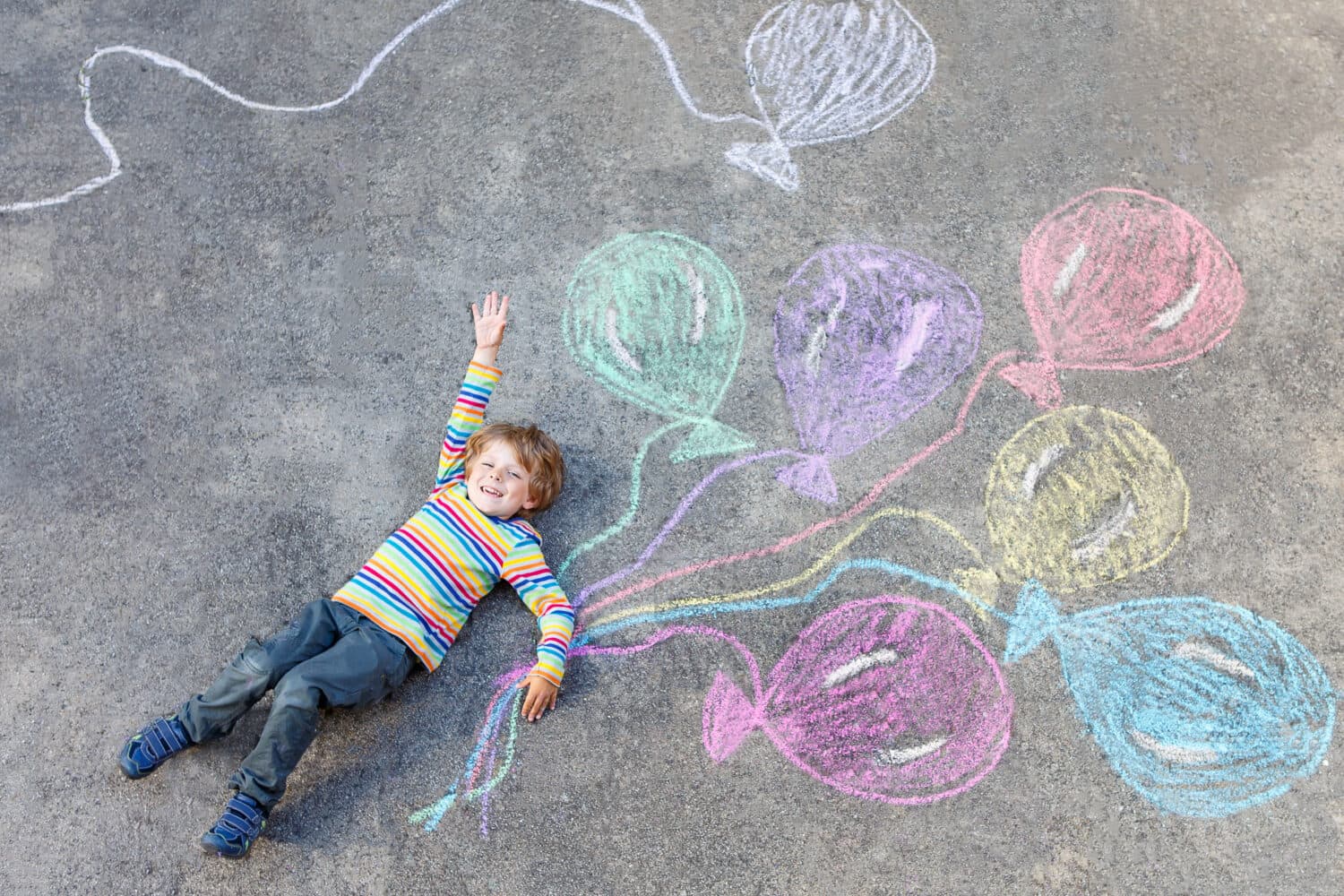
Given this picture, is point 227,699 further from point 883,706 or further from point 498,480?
point 883,706

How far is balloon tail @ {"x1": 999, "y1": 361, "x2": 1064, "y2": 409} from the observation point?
4.03 metres

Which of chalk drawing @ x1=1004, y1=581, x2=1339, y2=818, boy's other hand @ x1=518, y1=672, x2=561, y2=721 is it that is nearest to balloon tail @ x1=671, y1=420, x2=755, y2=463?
boy's other hand @ x1=518, y1=672, x2=561, y2=721

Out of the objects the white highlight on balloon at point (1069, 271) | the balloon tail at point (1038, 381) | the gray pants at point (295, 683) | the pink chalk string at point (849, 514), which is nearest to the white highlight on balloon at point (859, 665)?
the pink chalk string at point (849, 514)

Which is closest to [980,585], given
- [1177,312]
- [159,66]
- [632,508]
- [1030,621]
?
[1030,621]

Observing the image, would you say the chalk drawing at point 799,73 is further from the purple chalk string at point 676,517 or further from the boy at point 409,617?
the boy at point 409,617

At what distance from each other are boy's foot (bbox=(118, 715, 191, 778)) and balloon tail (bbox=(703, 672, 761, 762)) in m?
1.85

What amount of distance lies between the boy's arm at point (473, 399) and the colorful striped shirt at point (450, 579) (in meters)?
0.04

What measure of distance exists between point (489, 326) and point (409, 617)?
46.2 inches

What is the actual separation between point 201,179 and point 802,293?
8.73ft

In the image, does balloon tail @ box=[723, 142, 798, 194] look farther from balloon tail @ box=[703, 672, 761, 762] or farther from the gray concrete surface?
balloon tail @ box=[703, 672, 761, 762]

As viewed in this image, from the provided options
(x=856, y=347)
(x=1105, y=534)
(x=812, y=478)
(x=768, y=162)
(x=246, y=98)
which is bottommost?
(x=1105, y=534)

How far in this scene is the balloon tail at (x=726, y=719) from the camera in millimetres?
3582

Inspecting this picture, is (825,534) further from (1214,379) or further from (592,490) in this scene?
(1214,379)

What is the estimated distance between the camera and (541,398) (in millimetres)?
3994
